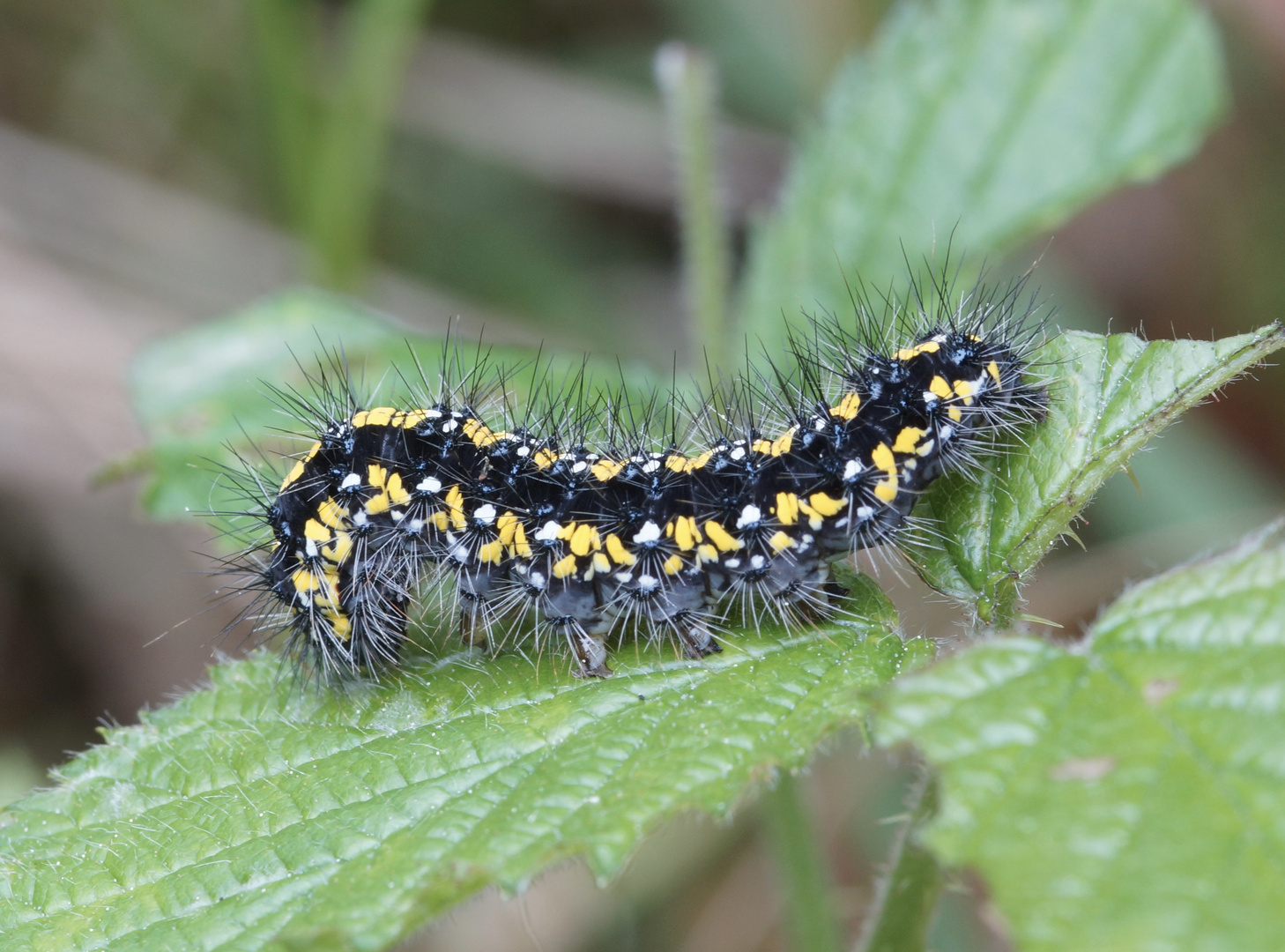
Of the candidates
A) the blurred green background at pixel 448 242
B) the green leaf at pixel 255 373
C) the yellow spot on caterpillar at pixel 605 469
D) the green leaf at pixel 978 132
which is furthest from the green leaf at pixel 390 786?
the blurred green background at pixel 448 242

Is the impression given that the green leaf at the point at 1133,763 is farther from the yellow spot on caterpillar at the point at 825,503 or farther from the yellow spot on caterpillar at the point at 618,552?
the yellow spot on caterpillar at the point at 618,552

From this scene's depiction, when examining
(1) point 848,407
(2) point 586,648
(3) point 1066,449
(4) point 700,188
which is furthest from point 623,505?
(4) point 700,188

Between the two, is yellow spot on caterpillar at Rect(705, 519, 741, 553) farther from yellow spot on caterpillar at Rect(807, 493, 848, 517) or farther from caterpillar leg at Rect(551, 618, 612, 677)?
caterpillar leg at Rect(551, 618, 612, 677)

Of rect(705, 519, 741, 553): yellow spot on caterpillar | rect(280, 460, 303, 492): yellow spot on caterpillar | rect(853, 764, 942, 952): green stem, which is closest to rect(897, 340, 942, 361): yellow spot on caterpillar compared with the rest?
rect(705, 519, 741, 553): yellow spot on caterpillar

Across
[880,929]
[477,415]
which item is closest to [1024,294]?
[477,415]

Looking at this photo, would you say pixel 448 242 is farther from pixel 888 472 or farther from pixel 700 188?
pixel 888 472

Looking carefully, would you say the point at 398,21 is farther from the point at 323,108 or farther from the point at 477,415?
the point at 477,415

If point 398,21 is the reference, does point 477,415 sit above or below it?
below
